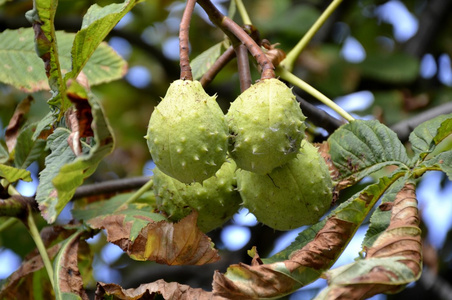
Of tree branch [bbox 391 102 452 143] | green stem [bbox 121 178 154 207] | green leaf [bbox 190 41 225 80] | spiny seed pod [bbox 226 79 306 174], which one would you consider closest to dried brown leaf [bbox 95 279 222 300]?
spiny seed pod [bbox 226 79 306 174]

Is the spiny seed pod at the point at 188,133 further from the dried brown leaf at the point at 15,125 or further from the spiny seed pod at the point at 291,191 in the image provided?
the dried brown leaf at the point at 15,125

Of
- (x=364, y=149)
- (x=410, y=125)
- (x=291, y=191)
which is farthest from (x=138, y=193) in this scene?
(x=410, y=125)

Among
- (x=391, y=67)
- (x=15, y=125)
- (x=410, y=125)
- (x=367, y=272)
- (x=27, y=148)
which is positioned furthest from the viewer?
(x=391, y=67)

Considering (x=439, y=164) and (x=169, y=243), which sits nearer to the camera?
(x=439, y=164)

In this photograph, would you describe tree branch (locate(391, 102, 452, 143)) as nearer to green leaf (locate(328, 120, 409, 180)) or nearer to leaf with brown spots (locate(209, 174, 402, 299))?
green leaf (locate(328, 120, 409, 180))

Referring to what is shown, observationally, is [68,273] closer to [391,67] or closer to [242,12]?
[242,12]

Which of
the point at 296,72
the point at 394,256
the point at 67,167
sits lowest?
the point at 296,72
